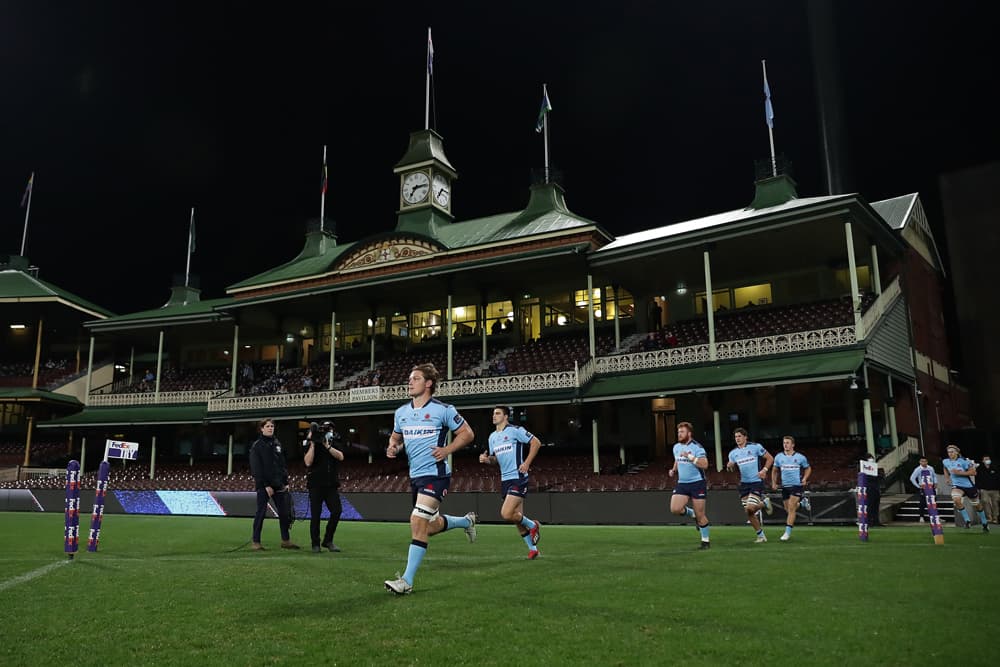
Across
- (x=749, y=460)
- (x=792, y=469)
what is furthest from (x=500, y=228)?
(x=749, y=460)

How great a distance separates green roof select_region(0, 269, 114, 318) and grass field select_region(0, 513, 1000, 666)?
40.0 meters

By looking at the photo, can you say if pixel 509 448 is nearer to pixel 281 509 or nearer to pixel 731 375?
pixel 281 509

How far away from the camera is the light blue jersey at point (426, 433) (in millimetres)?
7688

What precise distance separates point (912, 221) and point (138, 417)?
1539 inches

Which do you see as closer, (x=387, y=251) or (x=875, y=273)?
(x=875, y=273)

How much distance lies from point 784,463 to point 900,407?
15.7 metres

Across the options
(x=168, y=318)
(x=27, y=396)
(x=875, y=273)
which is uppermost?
(x=168, y=318)

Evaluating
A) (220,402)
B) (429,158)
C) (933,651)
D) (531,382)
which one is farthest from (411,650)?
(429,158)

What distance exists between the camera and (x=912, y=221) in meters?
31.9

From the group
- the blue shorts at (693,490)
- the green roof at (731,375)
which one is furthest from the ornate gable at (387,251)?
the blue shorts at (693,490)

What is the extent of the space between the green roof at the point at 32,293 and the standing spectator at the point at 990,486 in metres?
47.8

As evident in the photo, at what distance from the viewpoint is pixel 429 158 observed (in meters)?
41.5

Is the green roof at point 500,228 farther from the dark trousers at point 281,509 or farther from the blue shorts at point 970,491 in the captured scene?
the dark trousers at point 281,509

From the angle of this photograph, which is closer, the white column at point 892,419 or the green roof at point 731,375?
the green roof at point 731,375
